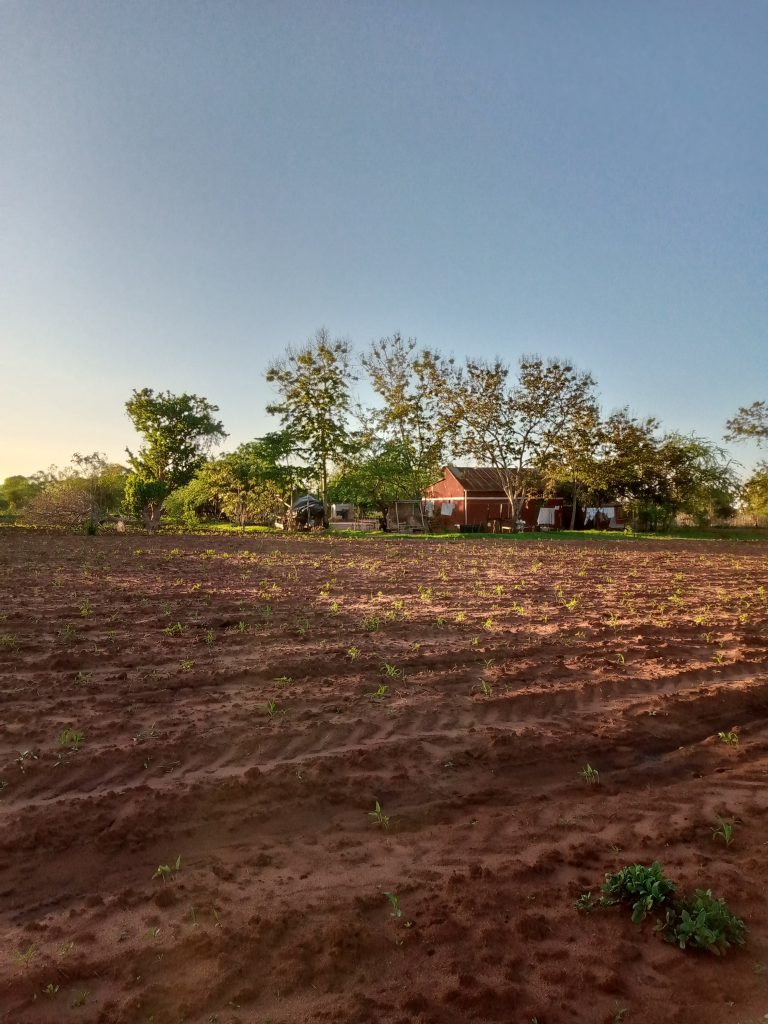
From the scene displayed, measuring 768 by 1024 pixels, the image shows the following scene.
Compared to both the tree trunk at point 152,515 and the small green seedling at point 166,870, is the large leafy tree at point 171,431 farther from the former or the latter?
the small green seedling at point 166,870

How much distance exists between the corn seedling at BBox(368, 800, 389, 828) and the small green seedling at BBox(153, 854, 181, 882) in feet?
3.88

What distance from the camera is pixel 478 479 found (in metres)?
53.4

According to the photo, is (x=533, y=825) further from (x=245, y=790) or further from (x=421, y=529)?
(x=421, y=529)

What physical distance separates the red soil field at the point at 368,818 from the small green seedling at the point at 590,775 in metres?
0.06

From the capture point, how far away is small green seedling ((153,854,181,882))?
3424 mm

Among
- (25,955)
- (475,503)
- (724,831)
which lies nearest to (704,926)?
(724,831)

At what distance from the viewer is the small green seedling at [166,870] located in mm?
3424

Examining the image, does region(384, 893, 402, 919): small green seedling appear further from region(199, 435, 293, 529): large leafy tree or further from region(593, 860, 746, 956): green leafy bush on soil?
region(199, 435, 293, 529): large leafy tree

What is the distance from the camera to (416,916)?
3.06m

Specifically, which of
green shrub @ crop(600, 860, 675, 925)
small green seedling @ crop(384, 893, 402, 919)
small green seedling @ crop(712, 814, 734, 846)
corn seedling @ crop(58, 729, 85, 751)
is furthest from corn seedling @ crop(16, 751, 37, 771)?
small green seedling @ crop(712, 814, 734, 846)

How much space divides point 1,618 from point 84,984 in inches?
302

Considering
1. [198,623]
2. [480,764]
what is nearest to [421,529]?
[198,623]

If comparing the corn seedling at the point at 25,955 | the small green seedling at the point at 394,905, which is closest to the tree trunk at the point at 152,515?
the corn seedling at the point at 25,955

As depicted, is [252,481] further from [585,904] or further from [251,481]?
[585,904]
